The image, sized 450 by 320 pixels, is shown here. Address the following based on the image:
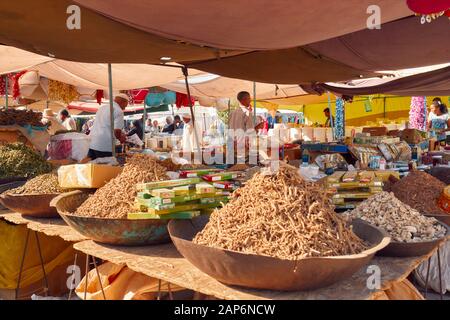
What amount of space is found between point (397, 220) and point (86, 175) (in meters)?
1.70

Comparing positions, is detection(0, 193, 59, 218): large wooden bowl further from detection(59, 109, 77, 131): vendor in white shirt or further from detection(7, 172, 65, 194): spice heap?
detection(59, 109, 77, 131): vendor in white shirt

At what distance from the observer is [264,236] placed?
134 cm

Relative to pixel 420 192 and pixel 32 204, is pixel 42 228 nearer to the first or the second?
pixel 32 204

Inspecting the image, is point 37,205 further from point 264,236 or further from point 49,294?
point 264,236

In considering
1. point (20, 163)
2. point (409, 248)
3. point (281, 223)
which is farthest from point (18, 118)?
point (409, 248)

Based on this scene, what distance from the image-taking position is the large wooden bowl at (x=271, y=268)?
119 cm

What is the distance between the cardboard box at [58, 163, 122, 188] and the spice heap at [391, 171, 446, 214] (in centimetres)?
180

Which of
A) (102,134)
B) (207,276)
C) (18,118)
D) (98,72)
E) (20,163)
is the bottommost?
(207,276)

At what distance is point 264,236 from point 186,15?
1459 millimetres

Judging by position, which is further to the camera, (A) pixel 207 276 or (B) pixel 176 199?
(B) pixel 176 199

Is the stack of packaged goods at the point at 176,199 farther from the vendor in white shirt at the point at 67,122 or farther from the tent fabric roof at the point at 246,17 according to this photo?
the vendor in white shirt at the point at 67,122

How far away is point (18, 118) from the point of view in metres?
4.16

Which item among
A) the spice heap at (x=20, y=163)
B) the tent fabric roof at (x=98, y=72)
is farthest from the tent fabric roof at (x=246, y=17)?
the tent fabric roof at (x=98, y=72)

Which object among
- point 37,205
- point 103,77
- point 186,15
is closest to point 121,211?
point 37,205
